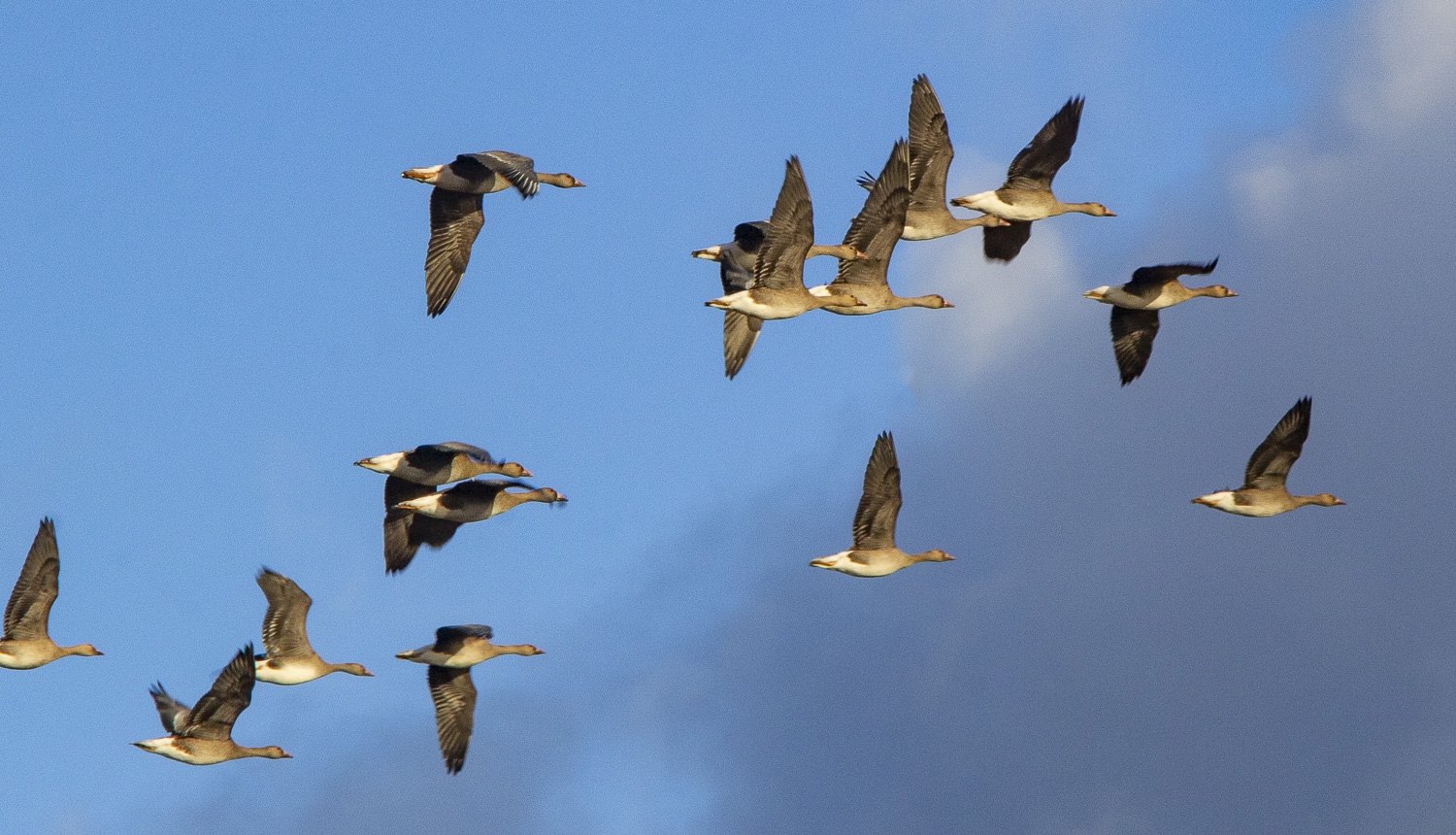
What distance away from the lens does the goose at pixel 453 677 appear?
3553cm

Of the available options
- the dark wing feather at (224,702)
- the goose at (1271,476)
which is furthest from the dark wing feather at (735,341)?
the dark wing feather at (224,702)

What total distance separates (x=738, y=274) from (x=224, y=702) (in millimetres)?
12249

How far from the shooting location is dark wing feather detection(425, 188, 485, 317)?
35.9 meters

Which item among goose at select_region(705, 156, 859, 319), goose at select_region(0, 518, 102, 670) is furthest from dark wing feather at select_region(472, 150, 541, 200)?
goose at select_region(0, 518, 102, 670)

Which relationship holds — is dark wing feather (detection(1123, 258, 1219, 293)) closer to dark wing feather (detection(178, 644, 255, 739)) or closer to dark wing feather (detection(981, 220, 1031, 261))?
dark wing feather (detection(981, 220, 1031, 261))

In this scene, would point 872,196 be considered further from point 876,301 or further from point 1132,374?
point 1132,374

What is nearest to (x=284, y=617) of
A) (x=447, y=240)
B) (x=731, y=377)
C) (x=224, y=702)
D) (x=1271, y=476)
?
(x=224, y=702)

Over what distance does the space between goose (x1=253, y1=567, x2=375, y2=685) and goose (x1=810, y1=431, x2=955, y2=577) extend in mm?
8951

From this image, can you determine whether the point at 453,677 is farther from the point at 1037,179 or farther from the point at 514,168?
the point at 1037,179

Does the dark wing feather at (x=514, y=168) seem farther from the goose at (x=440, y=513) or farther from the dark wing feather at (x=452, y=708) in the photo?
the dark wing feather at (x=452, y=708)

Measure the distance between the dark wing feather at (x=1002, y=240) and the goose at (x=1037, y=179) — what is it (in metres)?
1.04

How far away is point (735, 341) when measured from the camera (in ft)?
127

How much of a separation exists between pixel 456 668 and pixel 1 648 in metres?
8.02

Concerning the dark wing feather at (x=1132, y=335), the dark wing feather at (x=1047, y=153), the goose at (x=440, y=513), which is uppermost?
the dark wing feather at (x=1047, y=153)
